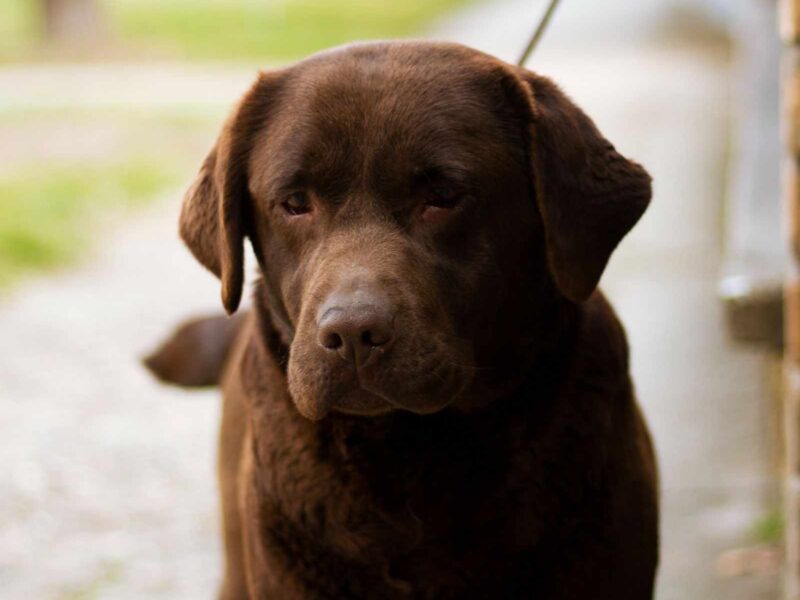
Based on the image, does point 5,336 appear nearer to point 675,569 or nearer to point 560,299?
point 675,569

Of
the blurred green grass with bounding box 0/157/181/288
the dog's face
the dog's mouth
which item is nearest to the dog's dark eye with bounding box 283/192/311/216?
the dog's face

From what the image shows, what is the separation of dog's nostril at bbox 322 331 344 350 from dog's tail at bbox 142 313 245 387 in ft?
5.16

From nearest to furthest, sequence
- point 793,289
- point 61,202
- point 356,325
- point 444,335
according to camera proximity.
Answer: point 356,325 → point 444,335 → point 793,289 → point 61,202

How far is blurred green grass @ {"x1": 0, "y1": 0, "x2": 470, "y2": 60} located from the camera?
821 inches

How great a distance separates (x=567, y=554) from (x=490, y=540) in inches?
6.4

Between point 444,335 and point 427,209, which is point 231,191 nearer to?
point 427,209

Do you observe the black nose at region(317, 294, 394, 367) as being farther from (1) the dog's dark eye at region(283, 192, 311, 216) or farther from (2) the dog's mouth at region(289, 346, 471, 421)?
(1) the dog's dark eye at region(283, 192, 311, 216)

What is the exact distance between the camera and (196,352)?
4.30 metres

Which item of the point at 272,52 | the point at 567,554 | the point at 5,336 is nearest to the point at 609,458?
the point at 567,554

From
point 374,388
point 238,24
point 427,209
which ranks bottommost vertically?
point 238,24

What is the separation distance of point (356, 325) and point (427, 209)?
1.17 feet

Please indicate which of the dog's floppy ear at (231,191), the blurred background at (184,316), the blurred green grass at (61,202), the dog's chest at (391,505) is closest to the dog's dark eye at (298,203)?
the dog's floppy ear at (231,191)

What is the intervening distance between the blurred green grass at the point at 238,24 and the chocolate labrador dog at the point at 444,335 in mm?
16110

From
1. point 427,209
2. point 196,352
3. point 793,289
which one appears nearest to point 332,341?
point 427,209
